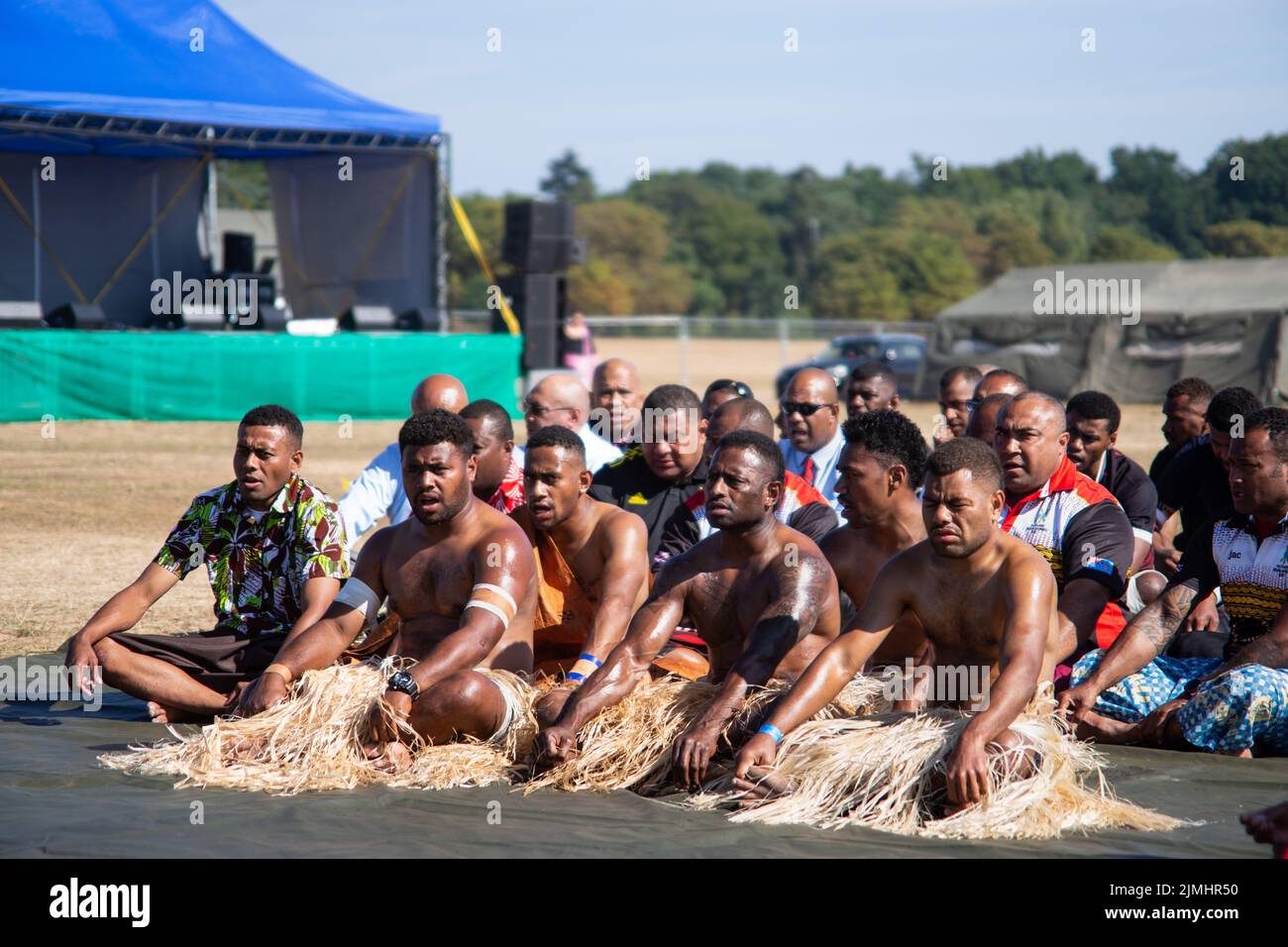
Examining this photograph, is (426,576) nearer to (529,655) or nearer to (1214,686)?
(529,655)

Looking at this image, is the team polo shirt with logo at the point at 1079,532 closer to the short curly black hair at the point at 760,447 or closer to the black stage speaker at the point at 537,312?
the short curly black hair at the point at 760,447

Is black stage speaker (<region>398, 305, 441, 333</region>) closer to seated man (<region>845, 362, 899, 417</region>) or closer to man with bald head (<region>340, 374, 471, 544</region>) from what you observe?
seated man (<region>845, 362, 899, 417</region>)

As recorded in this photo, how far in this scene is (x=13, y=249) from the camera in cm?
2067

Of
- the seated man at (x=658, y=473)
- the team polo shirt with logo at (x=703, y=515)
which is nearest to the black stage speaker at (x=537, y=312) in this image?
the seated man at (x=658, y=473)

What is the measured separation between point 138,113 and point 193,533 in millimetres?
12613

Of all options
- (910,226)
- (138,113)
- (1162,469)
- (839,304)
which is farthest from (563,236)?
(910,226)

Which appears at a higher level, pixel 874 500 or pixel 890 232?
pixel 890 232

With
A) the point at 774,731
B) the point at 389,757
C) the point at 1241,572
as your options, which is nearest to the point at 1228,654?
the point at 1241,572

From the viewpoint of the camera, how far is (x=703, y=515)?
718 centimetres

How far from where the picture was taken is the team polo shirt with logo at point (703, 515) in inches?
274

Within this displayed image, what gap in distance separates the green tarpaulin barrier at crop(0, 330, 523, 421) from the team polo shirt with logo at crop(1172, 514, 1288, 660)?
1423cm

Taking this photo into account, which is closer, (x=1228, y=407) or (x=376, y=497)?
(x=1228, y=407)

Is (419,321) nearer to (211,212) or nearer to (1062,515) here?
(211,212)

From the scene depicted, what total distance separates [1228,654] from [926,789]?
2.08 metres
